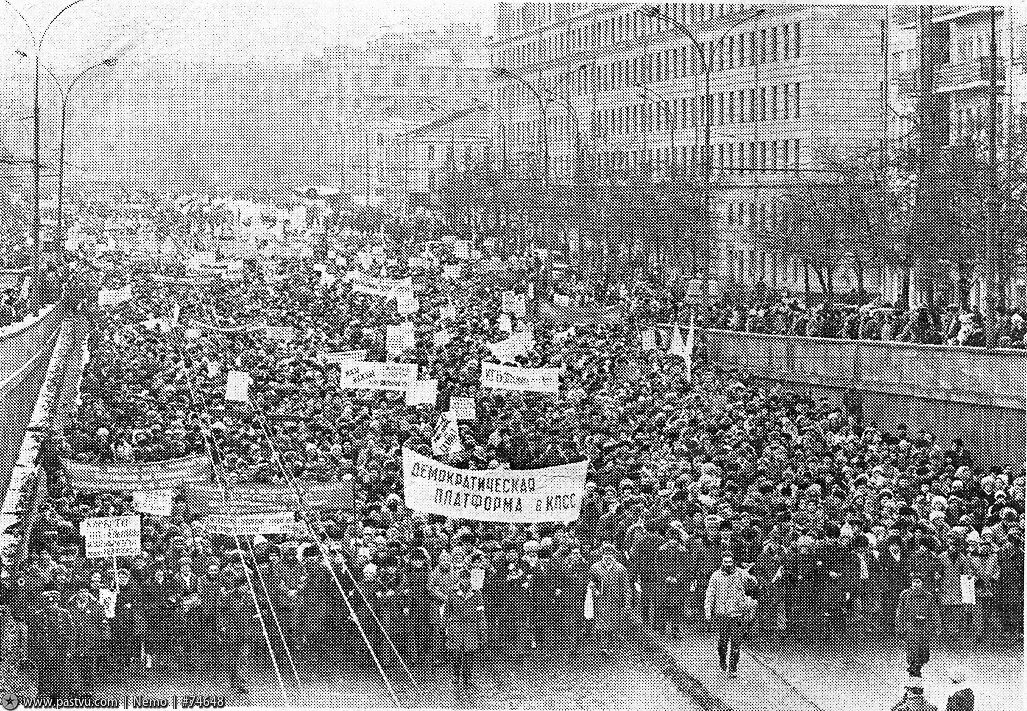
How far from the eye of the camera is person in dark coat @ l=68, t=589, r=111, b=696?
170 inches

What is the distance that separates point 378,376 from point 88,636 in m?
1.29

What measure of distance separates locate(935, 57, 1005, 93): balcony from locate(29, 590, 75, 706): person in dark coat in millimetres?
3476

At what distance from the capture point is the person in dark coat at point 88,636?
14.2 ft

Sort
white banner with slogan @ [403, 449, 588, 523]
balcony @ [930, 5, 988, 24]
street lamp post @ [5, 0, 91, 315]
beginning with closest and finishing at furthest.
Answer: street lamp post @ [5, 0, 91, 315] → white banner with slogan @ [403, 449, 588, 523] → balcony @ [930, 5, 988, 24]

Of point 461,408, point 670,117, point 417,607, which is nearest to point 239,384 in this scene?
point 461,408

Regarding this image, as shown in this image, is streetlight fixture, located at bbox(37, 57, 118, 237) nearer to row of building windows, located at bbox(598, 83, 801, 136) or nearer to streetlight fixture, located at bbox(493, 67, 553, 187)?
streetlight fixture, located at bbox(493, 67, 553, 187)

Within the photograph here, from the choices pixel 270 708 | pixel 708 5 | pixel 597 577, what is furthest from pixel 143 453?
pixel 708 5

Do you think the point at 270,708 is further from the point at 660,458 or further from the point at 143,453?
the point at 660,458

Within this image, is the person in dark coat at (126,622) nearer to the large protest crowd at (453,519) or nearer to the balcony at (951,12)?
the large protest crowd at (453,519)

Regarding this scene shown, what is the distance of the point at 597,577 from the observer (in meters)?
4.44

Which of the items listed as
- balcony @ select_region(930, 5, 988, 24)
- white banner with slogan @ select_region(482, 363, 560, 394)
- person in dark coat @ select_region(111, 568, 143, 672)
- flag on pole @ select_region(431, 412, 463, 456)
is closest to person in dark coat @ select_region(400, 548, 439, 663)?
flag on pole @ select_region(431, 412, 463, 456)

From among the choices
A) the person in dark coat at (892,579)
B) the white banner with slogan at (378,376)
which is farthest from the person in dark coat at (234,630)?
the person in dark coat at (892,579)

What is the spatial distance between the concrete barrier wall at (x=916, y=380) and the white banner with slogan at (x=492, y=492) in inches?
27.0

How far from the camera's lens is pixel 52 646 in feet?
14.2
